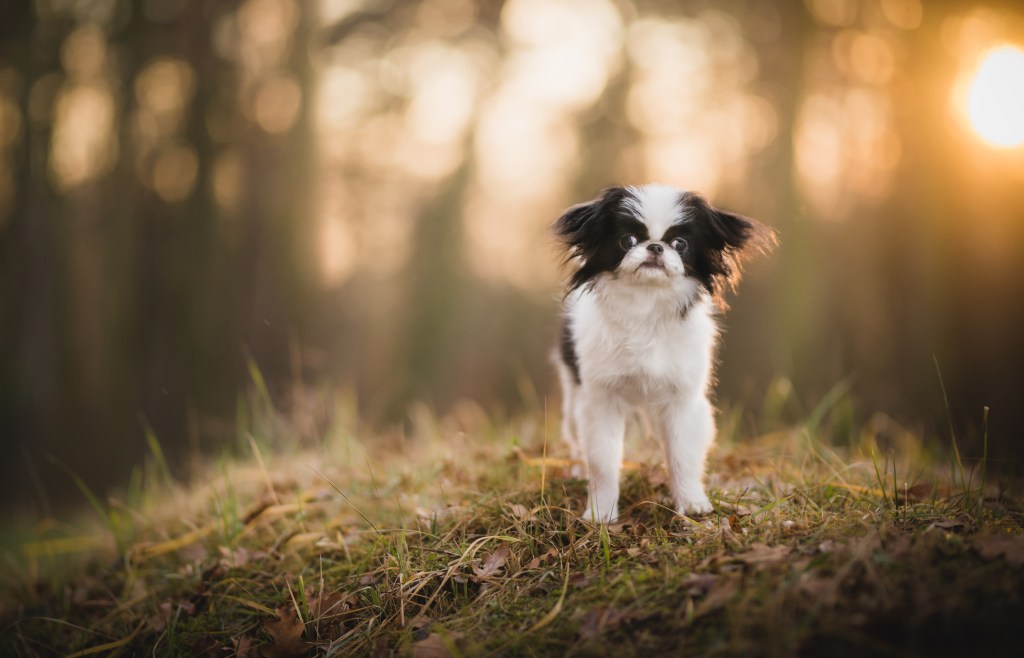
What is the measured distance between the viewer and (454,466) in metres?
3.63

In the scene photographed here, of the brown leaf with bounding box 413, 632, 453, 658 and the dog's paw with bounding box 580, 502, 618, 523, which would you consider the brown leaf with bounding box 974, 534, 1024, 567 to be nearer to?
the dog's paw with bounding box 580, 502, 618, 523

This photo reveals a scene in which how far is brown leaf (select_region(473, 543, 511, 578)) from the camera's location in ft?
8.04

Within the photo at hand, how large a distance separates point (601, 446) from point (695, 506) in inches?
17.0

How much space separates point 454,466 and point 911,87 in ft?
29.5

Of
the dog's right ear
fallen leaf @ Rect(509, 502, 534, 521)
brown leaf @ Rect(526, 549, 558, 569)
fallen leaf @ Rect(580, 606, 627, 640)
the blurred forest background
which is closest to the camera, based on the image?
fallen leaf @ Rect(580, 606, 627, 640)

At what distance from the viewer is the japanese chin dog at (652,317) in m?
2.73

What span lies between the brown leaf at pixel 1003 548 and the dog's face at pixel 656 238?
132 centimetres

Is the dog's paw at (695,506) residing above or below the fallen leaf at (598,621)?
above

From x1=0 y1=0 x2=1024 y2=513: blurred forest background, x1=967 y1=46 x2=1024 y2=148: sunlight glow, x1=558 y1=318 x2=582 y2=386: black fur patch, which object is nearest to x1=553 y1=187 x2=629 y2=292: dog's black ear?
x1=558 y1=318 x2=582 y2=386: black fur patch

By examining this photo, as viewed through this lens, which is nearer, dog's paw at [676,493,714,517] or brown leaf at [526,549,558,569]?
brown leaf at [526,549,558,569]

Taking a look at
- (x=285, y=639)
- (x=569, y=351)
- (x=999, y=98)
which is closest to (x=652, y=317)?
(x=569, y=351)

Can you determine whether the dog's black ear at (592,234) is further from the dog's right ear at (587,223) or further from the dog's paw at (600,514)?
the dog's paw at (600,514)

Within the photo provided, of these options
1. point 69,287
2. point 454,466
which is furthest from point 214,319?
point 454,466

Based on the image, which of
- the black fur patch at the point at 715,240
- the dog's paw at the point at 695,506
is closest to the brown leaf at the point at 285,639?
the dog's paw at the point at 695,506
